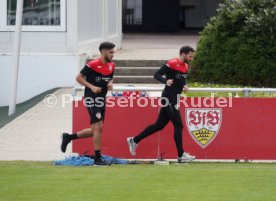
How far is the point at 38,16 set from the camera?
79.8 feet

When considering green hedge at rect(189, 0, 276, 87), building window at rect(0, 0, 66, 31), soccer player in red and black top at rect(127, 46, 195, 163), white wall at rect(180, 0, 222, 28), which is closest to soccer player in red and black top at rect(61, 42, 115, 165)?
soccer player in red and black top at rect(127, 46, 195, 163)

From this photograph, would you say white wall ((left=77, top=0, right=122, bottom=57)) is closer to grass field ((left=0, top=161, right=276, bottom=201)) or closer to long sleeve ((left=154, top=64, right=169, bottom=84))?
long sleeve ((left=154, top=64, right=169, bottom=84))

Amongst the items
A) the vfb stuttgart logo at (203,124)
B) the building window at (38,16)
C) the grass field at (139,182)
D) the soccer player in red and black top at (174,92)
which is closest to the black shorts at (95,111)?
the grass field at (139,182)

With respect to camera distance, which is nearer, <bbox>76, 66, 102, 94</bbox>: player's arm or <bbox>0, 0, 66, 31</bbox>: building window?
<bbox>76, 66, 102, 94</bbox>: player's arm

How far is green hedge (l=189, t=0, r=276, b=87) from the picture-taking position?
71.6 feet

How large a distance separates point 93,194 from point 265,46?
1132cm

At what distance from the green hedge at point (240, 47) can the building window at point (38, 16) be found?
3819mm

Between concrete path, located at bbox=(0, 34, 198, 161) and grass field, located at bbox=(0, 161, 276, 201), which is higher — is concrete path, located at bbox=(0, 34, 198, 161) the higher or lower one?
the lower one

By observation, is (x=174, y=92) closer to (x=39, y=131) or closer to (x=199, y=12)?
(x=39, y=131)

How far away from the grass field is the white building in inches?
370

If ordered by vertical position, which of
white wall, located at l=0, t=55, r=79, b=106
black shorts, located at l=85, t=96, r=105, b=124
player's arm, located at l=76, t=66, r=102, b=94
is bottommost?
white wall, located at l=0, t=55, r=79, b=106

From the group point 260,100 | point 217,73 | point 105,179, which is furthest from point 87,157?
point 217,73

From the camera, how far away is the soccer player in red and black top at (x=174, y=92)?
14.0 metres

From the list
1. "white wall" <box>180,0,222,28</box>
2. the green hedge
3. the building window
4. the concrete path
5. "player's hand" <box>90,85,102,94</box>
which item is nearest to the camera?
"player's hand" <box>90,85,102,94</box>
